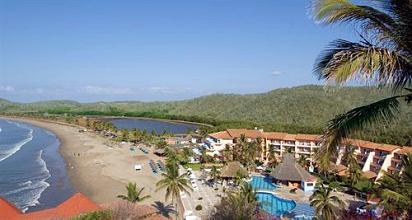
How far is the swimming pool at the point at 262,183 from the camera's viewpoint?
163 ft

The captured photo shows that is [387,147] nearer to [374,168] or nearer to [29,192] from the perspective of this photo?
[374,168]

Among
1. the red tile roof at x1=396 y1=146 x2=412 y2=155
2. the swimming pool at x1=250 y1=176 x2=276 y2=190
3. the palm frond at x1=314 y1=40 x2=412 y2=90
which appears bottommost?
the swimming pool at x1=250 y1=176 x2=276 y2=190

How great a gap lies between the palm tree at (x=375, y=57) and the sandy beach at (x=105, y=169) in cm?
3848

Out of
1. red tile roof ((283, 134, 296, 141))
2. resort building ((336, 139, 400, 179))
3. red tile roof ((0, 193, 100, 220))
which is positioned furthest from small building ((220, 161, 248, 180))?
red tile roof ((0, 193, 100, 220))

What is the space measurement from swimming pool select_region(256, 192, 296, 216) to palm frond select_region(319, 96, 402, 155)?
115 ft

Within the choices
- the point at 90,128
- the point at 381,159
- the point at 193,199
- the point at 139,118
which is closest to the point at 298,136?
the point at 381,159

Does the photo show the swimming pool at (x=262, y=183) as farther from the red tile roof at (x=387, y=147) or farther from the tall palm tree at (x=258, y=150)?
the red tile roof at (x=387, y=147)

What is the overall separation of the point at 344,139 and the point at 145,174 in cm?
5456

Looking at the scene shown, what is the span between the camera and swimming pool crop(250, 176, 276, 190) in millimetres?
49675

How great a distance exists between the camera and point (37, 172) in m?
58.6

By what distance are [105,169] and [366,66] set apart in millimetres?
60978

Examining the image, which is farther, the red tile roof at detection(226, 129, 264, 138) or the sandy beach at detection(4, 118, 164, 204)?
the red tile roof at detection(226, 129, 264, 138)

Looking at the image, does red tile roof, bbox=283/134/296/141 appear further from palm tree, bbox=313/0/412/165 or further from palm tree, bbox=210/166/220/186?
palm tree, bbox=313/0/412/165

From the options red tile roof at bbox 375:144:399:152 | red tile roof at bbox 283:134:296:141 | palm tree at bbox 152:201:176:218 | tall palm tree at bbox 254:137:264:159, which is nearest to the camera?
palm tree at bbox 152:201:176:218
